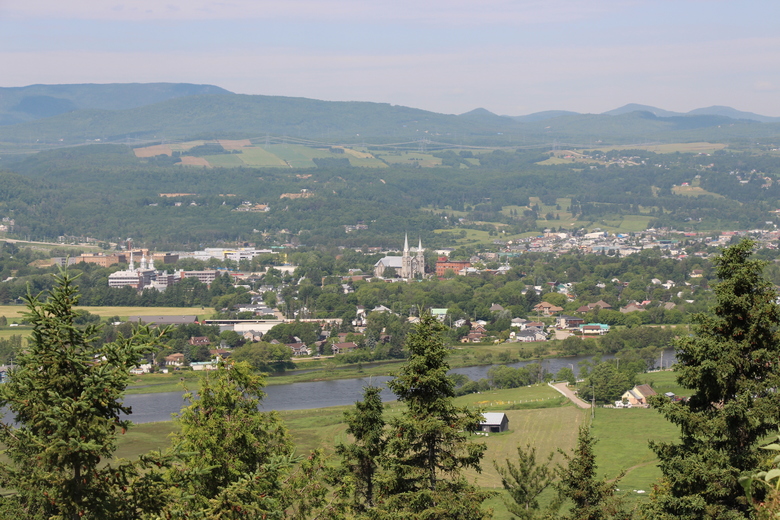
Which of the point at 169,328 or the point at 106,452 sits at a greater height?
Answer: the point at 169,328

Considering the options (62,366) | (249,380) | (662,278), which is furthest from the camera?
(662,278)

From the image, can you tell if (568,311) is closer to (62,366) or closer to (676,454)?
(676,454)

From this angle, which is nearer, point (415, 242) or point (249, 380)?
point (249, 380)

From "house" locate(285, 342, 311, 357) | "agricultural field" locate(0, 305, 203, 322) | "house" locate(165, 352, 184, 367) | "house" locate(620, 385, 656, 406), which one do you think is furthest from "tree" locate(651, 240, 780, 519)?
"agricultural field" locate(0, 305, 203, 322)

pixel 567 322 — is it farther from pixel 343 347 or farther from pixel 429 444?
pixel 429 444

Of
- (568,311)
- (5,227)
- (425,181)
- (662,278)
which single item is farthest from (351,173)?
(568,311)

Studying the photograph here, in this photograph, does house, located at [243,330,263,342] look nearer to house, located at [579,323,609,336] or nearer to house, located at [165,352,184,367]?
house, located at [165,352,184,367]

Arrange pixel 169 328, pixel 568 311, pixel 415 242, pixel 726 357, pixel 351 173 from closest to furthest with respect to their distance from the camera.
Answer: pixel 169 328 → pixel 726 357 → pixel 568 311 → pixel 415 242 → pixel 351 173

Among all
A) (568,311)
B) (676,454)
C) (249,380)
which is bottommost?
(568,311)

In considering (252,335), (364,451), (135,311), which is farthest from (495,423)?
(135,311)
